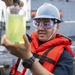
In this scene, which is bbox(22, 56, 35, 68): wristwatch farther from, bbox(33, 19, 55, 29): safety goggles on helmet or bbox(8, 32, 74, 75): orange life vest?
bbox(33, 19, 55, 29): safety goggles on helmet

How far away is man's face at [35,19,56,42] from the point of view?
1761mm

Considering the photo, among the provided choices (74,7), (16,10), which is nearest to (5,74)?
(16,10)

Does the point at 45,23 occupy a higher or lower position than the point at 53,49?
higher

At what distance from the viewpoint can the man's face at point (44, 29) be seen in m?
1.76

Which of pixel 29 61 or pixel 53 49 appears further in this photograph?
pixel 53 49

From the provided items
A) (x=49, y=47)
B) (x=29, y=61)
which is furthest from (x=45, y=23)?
(x=29, y=61)

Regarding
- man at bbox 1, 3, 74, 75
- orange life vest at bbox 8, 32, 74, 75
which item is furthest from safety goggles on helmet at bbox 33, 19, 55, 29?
orange life vest at bbox 8, 32, 74, 75

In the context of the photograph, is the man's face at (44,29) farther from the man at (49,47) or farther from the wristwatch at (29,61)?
the wristwatch at (29,61)

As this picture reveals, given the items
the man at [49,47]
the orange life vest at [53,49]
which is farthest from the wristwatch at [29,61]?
the orange life vest at [53,49]

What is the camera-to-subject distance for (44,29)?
5.78 feet

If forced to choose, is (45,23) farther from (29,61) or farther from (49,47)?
(29,61)

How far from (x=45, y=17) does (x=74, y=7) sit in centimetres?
531

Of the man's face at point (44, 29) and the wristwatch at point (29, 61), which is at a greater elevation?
the man's face at point (44, 29)

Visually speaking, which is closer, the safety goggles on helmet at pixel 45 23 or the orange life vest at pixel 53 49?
the orange life vest at pixel 53 49
